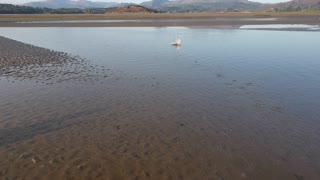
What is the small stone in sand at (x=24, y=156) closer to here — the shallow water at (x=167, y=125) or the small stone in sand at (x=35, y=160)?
the shallow water at (x=167, y=125)

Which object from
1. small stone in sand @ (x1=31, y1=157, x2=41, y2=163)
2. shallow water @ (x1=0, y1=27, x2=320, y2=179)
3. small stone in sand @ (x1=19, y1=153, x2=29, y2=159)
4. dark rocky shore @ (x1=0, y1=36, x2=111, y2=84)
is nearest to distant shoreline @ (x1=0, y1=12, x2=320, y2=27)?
dark rocky shore @ (x1=0, y1=36, x2=111, y2=84)

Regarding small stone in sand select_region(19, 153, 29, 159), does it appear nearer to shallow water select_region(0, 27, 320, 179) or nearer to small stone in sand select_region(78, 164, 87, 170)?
shallow water select_region(0, 27, 320, 179)

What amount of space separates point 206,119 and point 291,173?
12.4 ft

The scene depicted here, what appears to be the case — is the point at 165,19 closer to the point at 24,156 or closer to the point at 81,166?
the point at 24,156

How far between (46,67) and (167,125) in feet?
38.5

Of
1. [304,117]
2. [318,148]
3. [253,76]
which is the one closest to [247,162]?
[318,148]

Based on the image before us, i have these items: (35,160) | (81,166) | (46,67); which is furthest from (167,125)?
(46,67)

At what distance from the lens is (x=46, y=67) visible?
19.3 m

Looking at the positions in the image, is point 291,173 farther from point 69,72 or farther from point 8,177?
point 69,72

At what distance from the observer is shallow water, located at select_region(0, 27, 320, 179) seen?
776 cm

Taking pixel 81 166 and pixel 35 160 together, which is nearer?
pixel 81 166

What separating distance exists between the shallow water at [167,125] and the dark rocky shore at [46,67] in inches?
43.6

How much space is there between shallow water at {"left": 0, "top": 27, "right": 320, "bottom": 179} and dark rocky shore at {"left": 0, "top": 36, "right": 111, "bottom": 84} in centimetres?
111

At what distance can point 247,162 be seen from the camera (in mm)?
8023
